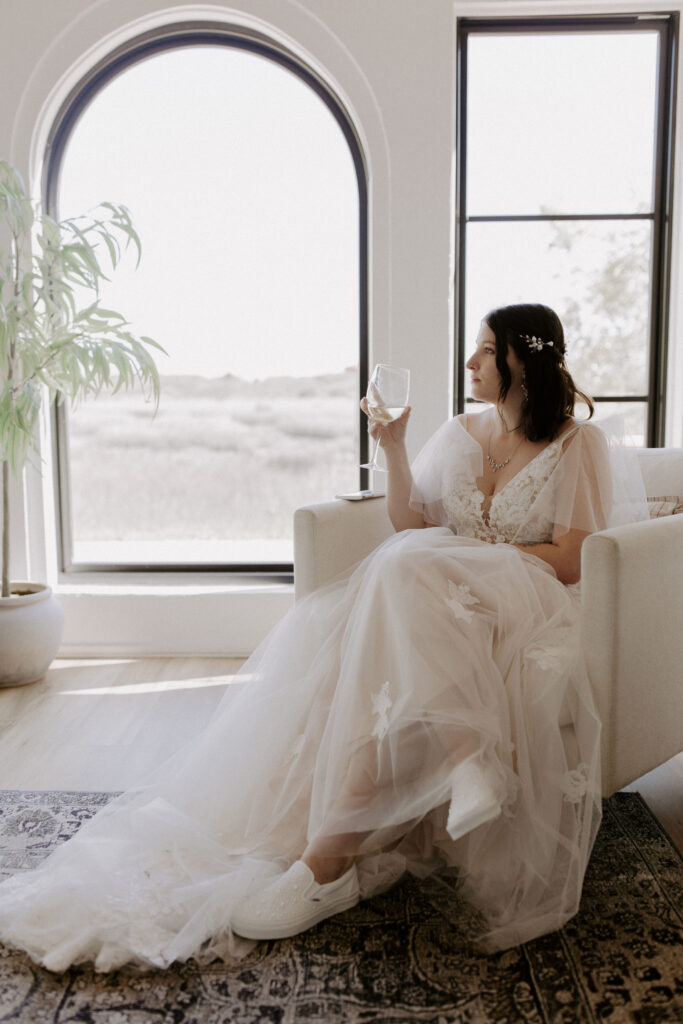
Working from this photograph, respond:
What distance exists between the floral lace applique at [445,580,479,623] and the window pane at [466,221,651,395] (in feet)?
6.15

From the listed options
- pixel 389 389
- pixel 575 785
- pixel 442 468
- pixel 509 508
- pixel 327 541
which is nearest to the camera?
pixel 575 785

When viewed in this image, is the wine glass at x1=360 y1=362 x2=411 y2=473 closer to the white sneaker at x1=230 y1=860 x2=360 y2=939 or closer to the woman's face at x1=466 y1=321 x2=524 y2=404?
the woman's face at x1=466 y1=321 x2=524 y2=404

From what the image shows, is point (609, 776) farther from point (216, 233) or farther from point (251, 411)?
point (216, 233)

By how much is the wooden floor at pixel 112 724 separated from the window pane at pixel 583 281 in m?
1.64

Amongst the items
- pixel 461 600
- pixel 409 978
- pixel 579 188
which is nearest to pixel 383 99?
pixel 579 188

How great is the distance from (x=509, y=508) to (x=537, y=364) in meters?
0.38

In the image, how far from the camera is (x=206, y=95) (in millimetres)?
3578

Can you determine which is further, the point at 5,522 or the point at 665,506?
the point at 5,522

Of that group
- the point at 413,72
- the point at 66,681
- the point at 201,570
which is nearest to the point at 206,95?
the point at 413,72

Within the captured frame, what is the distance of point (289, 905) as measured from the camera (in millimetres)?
1613

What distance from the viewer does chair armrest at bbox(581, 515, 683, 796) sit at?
1811 millimetres

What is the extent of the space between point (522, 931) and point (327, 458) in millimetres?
2427

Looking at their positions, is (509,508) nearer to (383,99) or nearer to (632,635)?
(632,635)

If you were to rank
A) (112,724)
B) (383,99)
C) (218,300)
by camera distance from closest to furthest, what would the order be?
(112,724)
(383,99)
(218,300)
